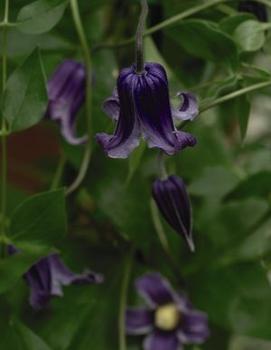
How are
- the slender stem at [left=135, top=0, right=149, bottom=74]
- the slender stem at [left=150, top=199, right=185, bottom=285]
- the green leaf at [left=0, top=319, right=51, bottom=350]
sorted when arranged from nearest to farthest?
the slender stem at [left=135, top=0, right=149, bottom=74] < the green leaf at [left=0, top=319, right=51, bottom=350] < the slender stem at [left=150, top=199, right=185, bottom=285]

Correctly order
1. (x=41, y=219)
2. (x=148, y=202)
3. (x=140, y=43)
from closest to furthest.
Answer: (x=140, y=43), (x=41, y=219), (x=148, y=202)

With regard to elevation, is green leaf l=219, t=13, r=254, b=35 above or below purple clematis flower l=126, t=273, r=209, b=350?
above

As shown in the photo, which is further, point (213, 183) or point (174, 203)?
point (213, 183)

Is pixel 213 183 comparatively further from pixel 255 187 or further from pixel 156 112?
pixel 156 112

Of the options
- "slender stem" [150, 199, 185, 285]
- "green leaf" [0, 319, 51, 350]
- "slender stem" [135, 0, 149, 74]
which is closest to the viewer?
"slender stem" [135, 0, 149, 74]

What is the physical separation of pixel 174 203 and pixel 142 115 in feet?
0.27

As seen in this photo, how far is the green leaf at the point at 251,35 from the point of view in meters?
0.62

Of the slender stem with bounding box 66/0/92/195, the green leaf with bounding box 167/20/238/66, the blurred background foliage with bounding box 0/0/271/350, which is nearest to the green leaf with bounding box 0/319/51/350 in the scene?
the blurred background foliage with bounding box 0/0/271/350

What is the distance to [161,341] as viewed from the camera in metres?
0.78

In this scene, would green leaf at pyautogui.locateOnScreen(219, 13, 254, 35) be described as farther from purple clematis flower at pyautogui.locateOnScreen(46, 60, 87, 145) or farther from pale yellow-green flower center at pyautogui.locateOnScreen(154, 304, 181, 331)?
pale yellow-green flower center at pyautogui.locateOnScreen(154, 304, 181, 331)

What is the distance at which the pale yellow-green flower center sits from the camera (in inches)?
31.2

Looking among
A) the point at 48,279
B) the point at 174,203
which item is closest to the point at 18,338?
the point at 48,279

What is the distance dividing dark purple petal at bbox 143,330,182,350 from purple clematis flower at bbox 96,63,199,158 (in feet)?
0.96

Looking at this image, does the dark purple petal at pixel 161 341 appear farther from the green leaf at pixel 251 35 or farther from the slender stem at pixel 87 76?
the green leaf at pixel 251 35
